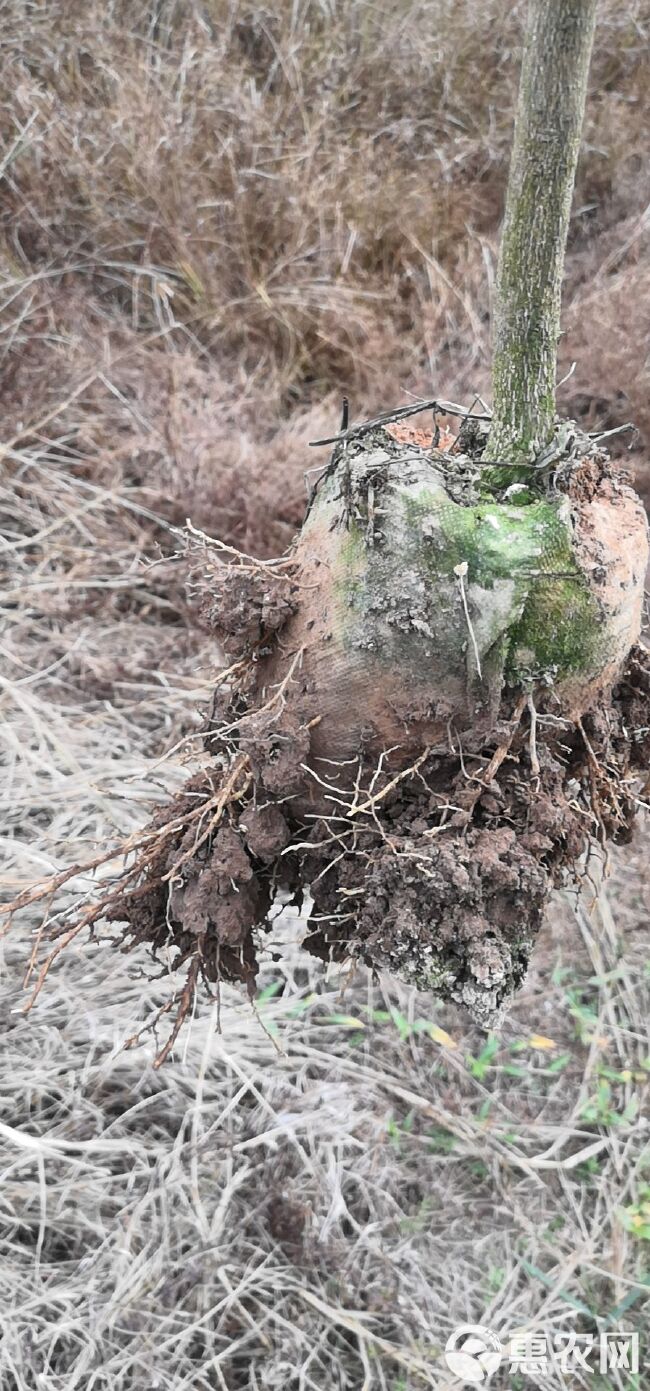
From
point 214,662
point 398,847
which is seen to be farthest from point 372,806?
point 214,662

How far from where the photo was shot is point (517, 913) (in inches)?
30.0

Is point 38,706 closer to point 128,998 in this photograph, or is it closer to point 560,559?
point 128,998

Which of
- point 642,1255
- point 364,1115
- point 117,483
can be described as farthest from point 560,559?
point 117,483

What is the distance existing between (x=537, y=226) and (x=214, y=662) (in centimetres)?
139

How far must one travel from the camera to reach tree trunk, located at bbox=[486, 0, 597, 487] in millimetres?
697

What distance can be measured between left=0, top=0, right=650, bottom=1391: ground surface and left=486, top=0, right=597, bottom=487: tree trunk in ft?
1.60

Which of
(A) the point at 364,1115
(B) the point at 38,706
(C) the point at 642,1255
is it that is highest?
(B) the point at 38,706

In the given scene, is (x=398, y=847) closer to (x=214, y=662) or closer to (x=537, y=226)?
(x=537, y=226)

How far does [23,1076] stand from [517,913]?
1.10 meters

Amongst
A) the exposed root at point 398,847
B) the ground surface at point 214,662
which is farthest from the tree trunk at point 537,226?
the ground surface at point 214,662

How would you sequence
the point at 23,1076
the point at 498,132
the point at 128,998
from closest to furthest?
the point at 23,1076 → the point at 128,998 → the point at 498,132

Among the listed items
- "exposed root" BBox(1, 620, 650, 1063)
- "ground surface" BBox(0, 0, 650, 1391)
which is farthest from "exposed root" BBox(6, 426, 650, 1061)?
"ground surface" BBox(0, 0, 650, 1391)

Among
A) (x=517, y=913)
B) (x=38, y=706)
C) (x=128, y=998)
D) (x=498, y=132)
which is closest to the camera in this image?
(x=517, y=913)

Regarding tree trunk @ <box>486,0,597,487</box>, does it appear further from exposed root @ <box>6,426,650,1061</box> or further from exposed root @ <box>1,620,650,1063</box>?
exposed root @ <box>1,620,650,1063</box>
